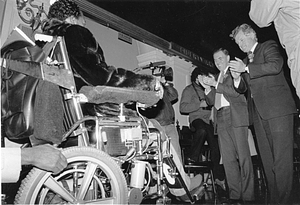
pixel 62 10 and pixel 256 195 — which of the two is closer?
pixel 62 10

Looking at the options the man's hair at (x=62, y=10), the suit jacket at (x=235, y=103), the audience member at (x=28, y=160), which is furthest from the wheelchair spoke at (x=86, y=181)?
the suit jacket at (x=235, y=103)

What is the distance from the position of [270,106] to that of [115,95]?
4.13 ft

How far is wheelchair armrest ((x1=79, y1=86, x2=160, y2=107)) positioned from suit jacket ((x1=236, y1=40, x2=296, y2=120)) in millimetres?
1027

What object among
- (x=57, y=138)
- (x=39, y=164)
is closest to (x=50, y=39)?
(x=57, y=138)

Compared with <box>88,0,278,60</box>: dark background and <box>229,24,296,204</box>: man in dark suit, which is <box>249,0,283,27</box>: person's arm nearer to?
<box>229,24,296,204</box>: man in dark suit

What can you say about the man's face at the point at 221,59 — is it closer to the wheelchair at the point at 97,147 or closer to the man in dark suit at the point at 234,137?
the man in dark suit at the point at 234,137

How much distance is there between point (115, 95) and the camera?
1.60m

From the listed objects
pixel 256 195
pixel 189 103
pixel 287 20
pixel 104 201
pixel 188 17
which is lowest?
pixel 256 195

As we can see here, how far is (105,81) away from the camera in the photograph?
5.57ft

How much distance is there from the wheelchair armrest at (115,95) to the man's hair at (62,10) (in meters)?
0.57

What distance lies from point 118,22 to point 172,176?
3.02 metres

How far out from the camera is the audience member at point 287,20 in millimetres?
1911

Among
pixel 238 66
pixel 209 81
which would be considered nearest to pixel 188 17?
pixel 209 81

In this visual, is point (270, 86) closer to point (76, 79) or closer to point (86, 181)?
point (76, 79)
